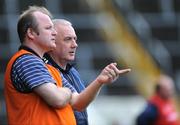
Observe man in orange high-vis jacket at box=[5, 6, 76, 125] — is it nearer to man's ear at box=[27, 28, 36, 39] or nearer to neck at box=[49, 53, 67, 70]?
man's ear at box=[27, 28, 36, 39]

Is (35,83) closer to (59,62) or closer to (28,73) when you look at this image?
(28,73)

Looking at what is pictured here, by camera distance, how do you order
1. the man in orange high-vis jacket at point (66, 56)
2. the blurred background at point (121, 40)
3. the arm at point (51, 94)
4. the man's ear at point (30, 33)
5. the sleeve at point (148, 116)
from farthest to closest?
the blurred background at point (121, 40), the sleeve at point (148, 116), the man in orange high-vis jacket at point (66, 56), the man's ear at point (30, 33), the arm at point (51, 94)

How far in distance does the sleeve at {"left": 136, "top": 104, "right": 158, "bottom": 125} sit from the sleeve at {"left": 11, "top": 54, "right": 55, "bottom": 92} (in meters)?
4.64

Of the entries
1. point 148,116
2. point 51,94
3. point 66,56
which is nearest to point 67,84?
point 66,56

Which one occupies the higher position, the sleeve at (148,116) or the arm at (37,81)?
the arm at (37,81)

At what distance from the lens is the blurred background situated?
571 inches

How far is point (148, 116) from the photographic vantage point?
9.92 m

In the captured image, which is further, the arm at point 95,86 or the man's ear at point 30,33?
the man's ear at point 30,33

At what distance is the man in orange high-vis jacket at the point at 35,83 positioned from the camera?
17.2 feet

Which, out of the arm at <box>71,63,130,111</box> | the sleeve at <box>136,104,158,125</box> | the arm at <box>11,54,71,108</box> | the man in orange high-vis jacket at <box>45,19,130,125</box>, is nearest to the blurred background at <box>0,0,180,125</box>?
the sleeve at <box>136,104,158,125</box>

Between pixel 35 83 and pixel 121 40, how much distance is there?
1039 centimetres

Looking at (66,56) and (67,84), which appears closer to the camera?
(67,84)

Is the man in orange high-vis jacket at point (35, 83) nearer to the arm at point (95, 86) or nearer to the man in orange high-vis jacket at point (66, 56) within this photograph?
the arm at point (95, 86)

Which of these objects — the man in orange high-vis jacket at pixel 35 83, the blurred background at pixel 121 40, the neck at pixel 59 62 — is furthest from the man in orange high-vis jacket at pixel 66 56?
the blurred background at pixel 121 40
